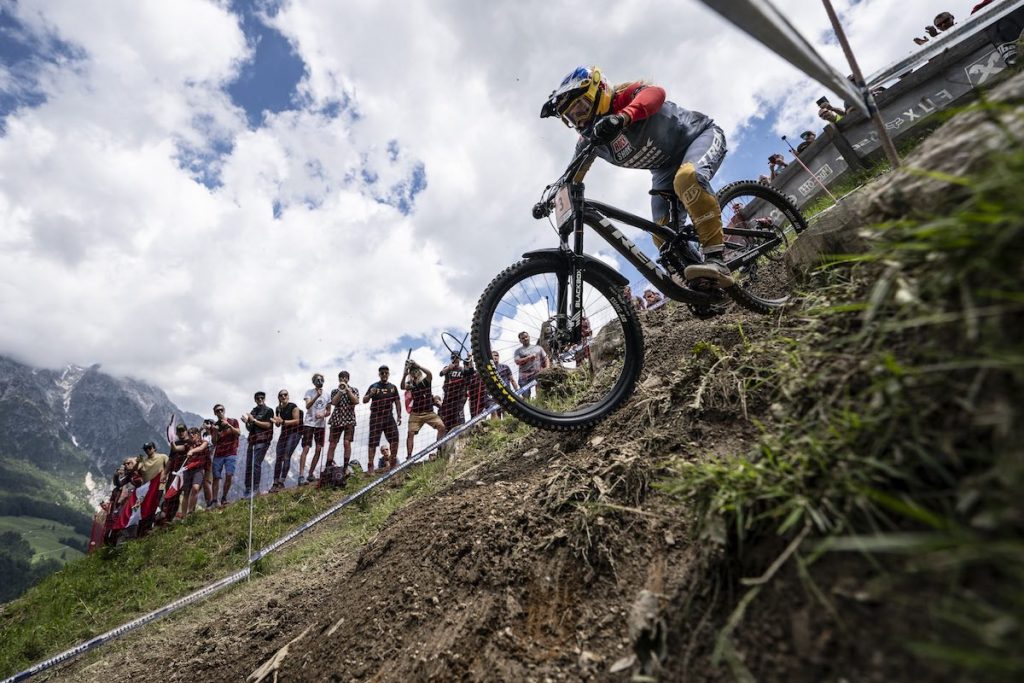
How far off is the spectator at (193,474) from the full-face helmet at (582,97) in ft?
36.0

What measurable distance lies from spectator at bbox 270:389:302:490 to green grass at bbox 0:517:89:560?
204 meters

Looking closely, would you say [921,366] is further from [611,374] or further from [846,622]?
[611,374]

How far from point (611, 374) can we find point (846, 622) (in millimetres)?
3701

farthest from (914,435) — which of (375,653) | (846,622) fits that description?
(375,653)

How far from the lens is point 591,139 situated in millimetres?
3783

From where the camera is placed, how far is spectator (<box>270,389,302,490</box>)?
1061 cm

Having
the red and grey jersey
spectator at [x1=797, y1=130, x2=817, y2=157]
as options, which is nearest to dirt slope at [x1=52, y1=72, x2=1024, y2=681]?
the red and grey jersey

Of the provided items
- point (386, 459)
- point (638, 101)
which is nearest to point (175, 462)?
point (386, 459)

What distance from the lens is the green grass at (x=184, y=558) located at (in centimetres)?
644

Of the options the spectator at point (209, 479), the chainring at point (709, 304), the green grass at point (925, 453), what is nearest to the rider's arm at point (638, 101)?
the chainring at point (709, 304)

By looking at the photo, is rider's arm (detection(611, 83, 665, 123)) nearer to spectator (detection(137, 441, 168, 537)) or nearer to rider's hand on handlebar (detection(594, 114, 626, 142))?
rider's hand on handlebar (detection(594, 114, 626, 142))

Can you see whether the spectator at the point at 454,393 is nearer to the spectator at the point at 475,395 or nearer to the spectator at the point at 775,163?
the spectator at the point at 475,395

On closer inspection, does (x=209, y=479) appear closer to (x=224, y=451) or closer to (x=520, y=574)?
(x=224, y=451)

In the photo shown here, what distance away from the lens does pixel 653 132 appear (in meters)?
4.40
